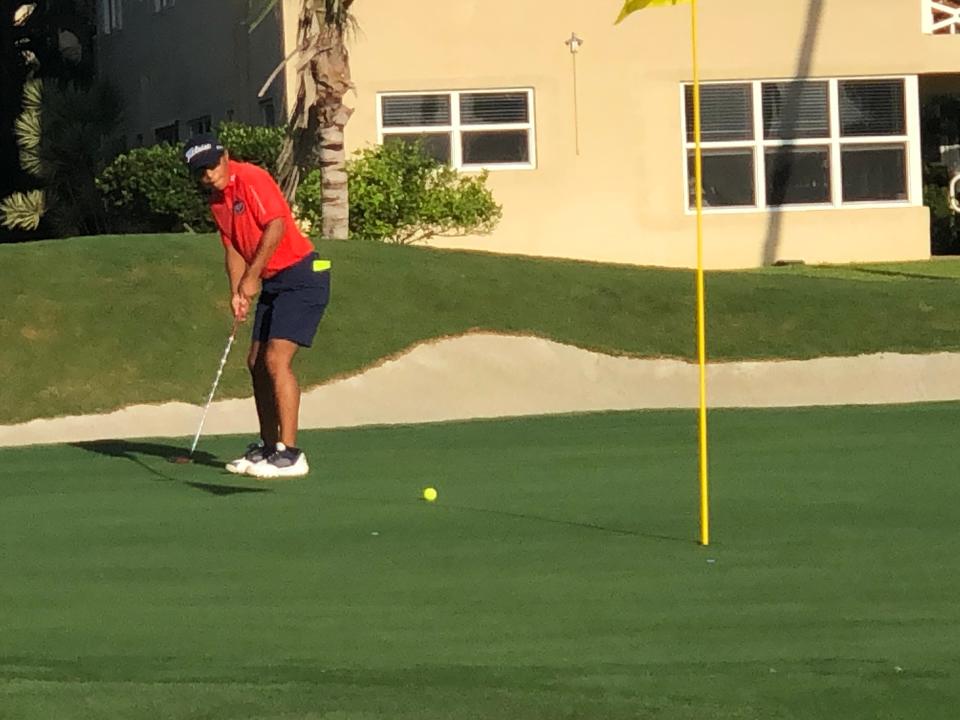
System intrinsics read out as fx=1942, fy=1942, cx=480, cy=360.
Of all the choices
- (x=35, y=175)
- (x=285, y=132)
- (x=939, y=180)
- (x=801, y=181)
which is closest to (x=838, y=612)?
(x=285, y=132)

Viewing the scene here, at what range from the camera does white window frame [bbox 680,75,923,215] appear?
26938 mm

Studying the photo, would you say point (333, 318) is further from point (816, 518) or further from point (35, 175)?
point (35, 175)

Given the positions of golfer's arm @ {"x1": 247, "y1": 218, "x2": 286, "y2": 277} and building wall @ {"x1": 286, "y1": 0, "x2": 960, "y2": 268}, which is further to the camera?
building wall @ {"x1": 286, "y1": 0, "x2": 960, "y2": 268}

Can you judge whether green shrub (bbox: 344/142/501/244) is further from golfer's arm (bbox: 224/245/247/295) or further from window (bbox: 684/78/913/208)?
golfer's arm (bbox: 224/245/247/295)

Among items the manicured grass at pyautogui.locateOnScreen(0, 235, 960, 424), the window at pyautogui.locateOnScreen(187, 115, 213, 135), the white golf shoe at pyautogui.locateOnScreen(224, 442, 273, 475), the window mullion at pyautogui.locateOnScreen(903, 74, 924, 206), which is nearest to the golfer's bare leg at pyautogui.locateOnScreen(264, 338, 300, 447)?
the white golf shoe at pyautogui.locateOnScreen(224, 442, 273, 475)

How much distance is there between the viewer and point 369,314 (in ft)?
61.4

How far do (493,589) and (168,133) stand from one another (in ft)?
90.4

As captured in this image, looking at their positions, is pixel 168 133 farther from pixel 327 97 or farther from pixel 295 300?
pixel 295 300

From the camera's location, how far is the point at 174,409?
1659cm

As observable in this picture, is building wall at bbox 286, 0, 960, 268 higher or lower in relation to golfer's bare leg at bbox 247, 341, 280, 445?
higher

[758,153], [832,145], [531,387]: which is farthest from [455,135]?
[531,387]

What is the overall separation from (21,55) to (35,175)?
5359 millimetres

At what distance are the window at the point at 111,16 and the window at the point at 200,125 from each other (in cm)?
553

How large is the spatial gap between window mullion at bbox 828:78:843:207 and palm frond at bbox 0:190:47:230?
44.8 ft
